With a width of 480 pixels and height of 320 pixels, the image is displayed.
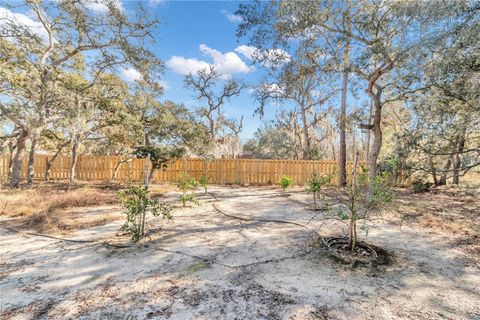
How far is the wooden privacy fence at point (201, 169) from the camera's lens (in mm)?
10523

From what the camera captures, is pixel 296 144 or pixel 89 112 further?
pixel 296 144

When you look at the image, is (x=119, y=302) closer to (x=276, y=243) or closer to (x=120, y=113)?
(x=276, y=243)

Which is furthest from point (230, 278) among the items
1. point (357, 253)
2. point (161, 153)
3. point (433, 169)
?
point (161, 153)

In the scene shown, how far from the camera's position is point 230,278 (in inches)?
86.2

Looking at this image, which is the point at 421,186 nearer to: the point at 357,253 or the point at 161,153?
the point at 357,253

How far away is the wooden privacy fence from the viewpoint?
1052 centimetres

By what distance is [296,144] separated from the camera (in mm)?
17109

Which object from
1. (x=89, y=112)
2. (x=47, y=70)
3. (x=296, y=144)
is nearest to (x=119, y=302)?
(x=89, y=112)

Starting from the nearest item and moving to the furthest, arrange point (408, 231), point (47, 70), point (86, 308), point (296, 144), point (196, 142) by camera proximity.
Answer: point (86, 308)
point (408, 231)
point (47, 70)
point (196, 142)
point (296, 144)

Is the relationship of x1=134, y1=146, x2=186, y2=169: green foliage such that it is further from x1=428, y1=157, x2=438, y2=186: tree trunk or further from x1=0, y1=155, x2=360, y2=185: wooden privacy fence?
x1=428, y1=157, x2=438, y2=186: tree trunk

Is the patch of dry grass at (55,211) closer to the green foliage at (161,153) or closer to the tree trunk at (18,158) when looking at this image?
the tree trunk at (18,158)

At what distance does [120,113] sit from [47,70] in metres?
2.19

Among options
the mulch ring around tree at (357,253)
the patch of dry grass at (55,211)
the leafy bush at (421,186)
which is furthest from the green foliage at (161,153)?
the leafy bush at (421,186)

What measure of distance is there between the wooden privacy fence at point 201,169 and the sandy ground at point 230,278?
6970mm
